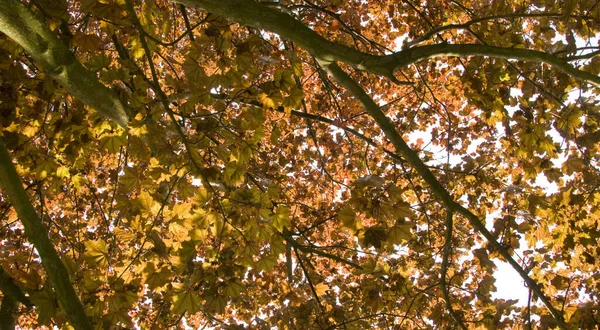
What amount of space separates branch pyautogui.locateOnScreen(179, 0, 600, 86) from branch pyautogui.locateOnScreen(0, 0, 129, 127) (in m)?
→ 0.61

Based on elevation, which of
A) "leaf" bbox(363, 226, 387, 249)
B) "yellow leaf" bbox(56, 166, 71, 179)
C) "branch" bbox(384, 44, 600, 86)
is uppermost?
"branch" bbox(384, 44, 600, 86)

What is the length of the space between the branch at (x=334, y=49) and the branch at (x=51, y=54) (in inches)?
24.2

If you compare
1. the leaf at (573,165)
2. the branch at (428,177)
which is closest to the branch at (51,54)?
the branch at (428,177)

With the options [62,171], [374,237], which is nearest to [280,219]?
[374,237]

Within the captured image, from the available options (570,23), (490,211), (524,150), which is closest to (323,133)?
(490,211)

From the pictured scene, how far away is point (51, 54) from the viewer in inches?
81.8

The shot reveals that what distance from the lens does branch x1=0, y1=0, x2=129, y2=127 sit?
6.64ft

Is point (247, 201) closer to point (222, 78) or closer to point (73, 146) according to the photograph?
point (222, 78)

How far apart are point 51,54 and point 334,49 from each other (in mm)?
1391

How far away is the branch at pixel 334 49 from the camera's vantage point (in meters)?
2.21

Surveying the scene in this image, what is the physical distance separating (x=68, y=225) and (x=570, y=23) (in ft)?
20.7

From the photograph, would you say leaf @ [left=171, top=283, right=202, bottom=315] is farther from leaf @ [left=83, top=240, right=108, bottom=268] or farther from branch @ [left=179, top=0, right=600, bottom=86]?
branch @ [left=179, top=0, right=600, bottom=86]

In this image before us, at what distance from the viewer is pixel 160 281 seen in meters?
2.33

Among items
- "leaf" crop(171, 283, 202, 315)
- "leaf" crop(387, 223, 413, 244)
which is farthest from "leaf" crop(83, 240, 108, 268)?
"leaf" crop(387, 223, 413, 244)
